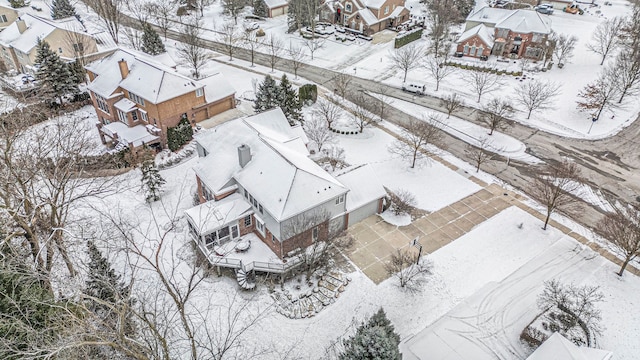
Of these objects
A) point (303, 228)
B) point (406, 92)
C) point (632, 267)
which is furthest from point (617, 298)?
point (406, 92)

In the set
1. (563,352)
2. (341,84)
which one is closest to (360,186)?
(563,352)

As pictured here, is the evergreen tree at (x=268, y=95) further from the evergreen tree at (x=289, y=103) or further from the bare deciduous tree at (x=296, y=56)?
the bare deciduous tree at (x=296, y=56)

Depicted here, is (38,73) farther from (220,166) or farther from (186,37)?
(220,166)

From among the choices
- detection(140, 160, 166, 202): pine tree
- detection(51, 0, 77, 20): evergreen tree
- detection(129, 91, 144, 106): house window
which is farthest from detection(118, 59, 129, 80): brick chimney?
detection(51, 0, 77, 20): evergreen tree

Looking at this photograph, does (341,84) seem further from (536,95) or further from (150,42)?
(150,42)

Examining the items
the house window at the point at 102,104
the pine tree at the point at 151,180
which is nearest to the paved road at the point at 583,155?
the pine tree at the point at 151,180

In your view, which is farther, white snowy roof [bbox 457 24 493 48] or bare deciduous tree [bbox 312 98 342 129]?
white snowy roof [bbox 457 24 493 48]

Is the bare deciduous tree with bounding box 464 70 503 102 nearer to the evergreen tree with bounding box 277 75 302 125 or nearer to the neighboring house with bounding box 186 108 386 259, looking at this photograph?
the evergreen tree with bounding box 277 75 302 125
